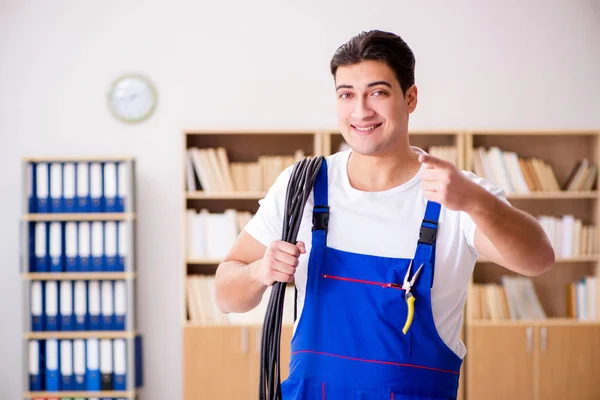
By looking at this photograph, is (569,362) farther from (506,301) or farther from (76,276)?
(76,276)

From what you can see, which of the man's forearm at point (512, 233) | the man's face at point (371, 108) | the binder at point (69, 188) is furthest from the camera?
the binder at point (69, 188)

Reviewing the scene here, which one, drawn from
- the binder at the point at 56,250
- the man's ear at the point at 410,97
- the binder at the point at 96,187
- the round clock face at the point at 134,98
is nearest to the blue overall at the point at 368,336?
the man's ear at the point at 410,97

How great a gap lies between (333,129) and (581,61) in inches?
68.0

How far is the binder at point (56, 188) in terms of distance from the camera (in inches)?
166

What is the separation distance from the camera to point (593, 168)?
4.39 m

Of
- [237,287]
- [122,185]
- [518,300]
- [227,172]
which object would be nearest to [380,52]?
[237,287]

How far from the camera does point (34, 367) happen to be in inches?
168

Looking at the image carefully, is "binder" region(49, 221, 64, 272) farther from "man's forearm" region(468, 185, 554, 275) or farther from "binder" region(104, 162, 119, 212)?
"man's forearm" region(468, 185, 554, 275)

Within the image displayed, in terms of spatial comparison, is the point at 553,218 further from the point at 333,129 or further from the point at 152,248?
the point at 152,248

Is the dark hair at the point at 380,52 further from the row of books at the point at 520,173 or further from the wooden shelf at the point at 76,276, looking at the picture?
the wooden shelf at the point at 76,276

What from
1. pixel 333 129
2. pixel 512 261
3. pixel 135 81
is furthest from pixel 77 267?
pixel 512 261

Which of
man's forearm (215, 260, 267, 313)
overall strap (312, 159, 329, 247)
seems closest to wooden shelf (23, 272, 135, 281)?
man's forearm (215, 260, 267, 313)

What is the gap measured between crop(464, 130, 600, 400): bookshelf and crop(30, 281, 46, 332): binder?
250 centimetres

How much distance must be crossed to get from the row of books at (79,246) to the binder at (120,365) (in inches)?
17.3
